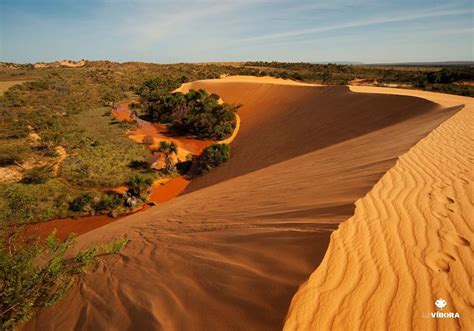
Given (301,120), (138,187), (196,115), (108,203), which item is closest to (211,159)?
(138,187)

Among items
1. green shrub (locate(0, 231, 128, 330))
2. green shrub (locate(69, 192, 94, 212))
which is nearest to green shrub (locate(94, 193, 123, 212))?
green shrub (locate(69, 192, 94, 212))

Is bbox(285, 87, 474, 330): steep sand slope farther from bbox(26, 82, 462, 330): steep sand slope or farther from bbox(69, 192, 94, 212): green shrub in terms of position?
bbox(69, 192, 94, 212): green shrub

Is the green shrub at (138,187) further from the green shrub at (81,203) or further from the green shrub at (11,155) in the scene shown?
the green shrub at (11,155)

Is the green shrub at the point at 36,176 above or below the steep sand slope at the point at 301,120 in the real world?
below

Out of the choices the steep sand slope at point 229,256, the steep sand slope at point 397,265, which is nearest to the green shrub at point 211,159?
the steep sand slope at point 229,256

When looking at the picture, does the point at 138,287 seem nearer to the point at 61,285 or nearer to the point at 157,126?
the point at 61,285

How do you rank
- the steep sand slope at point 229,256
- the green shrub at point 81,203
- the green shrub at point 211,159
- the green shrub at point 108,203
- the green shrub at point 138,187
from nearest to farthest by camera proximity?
the steep sand slope at point 229,256 < the green shrub at point 81,203 < the green shrub at point 108,203 < the green shrub at point 138,187 < the green shrub at point 211,159

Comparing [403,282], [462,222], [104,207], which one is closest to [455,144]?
[462,222]

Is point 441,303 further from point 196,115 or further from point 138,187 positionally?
point 196,115
